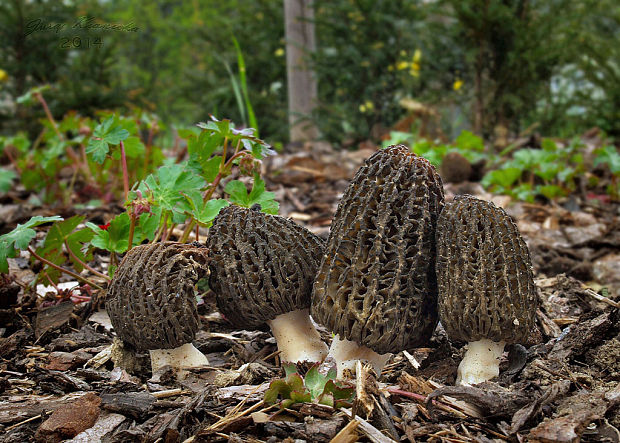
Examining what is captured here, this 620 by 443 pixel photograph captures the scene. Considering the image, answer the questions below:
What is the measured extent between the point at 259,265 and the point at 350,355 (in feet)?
1.56

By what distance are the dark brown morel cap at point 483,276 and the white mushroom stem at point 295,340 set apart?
55 centimetres

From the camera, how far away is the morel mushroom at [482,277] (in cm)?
195

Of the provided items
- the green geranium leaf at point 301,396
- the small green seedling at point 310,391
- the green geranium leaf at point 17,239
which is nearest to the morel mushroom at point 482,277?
the small green seedling at point 310,391

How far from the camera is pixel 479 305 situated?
1.94 meters

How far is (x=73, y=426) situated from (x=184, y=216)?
3.28 feet

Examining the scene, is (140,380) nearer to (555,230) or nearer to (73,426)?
(73,426)

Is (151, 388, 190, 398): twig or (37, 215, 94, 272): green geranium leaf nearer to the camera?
(151, 388, 190, 398): twig

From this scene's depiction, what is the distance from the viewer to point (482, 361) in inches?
81.4

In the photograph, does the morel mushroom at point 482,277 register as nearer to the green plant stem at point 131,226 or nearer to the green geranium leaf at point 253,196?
the green geranium leaf at point 253,196

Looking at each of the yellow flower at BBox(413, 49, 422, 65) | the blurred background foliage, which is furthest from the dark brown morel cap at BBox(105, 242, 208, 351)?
the yellow flower at BBox(413, 49, 422, 65)

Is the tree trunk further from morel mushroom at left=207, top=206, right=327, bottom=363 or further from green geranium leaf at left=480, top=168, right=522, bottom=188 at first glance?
morel mushroom at left=207, top=206, right=327, bottom=363

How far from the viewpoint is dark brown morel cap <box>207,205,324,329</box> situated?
217 cm

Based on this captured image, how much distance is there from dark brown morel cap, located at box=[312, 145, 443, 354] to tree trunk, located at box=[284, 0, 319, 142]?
563 centimetres

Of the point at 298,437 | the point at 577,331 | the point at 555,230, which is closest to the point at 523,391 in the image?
the point at 577,331
